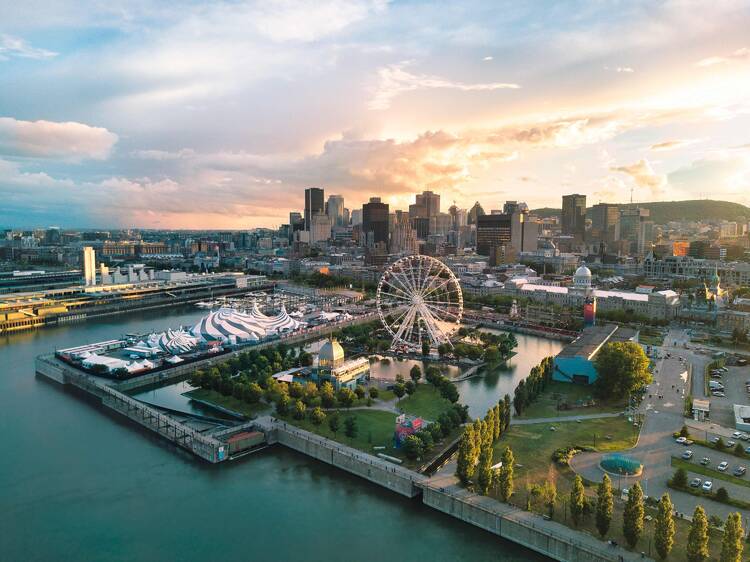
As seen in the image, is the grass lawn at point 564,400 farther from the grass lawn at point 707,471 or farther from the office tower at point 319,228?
the office tower at point 319,228

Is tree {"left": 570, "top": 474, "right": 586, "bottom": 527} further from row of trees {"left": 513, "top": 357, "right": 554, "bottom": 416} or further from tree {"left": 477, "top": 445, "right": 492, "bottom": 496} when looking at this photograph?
row of trees {"left": 513, "top": 357, "right": 554, "bottom": 416}

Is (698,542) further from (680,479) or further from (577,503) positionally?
(680,479)

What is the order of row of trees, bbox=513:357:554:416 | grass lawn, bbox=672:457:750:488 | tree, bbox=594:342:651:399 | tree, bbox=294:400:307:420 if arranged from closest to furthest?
1. grass lawn, bbox=672:457:750:488
2. tree, bbox=294:400:307:420
3. row of trees, bbox=513:357:554:416
4. tree, bbox=594:342:651:399

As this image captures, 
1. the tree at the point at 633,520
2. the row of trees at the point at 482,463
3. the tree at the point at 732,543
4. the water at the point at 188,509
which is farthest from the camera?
the row of trees at the point at 482,463

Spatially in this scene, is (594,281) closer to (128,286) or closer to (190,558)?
(128,286)

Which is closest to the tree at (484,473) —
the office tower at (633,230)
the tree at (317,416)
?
the tree at (317,416)

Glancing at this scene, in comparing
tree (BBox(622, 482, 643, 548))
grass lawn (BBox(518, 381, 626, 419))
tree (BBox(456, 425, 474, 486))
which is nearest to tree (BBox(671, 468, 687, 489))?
tree (BBox(622, 482, 643, 548))

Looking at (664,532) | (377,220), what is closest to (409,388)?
(664,532)
